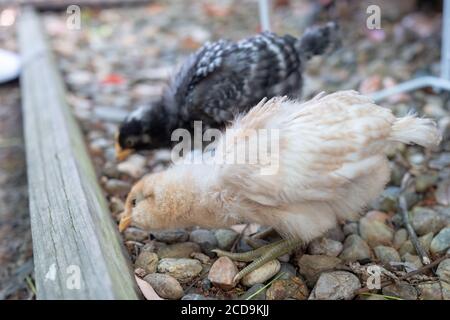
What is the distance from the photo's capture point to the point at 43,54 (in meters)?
4.53

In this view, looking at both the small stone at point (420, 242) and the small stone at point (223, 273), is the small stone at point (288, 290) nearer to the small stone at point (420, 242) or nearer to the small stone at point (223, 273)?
the small stone at point (223, 273)

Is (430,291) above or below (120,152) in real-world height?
below

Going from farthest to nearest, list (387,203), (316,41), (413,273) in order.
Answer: (316,41), (387,203), (413,273)

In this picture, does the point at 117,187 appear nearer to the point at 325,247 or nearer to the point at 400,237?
the point at 325,247

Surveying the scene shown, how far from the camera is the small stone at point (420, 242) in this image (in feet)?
7.43

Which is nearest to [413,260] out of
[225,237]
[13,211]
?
[225,237]

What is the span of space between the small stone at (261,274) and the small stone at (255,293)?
0.11 ft

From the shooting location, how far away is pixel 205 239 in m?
2.41

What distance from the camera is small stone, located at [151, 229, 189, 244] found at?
7.96ft

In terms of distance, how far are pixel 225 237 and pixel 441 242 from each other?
94 centimetres

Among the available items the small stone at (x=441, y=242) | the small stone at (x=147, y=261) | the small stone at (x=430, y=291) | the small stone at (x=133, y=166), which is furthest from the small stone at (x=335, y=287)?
the small stone at (x=133, y=166)

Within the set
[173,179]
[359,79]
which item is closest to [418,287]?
[173,179]

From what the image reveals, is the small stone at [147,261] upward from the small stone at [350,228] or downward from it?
downward

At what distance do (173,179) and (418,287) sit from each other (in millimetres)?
1088
